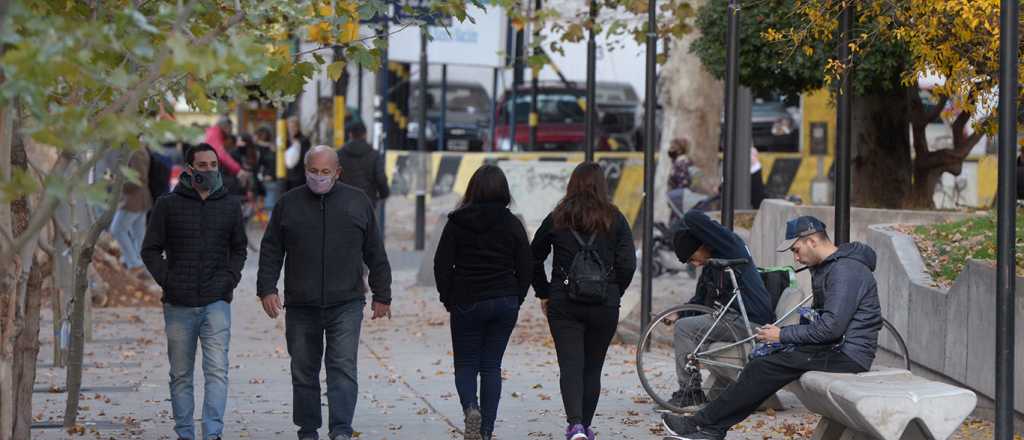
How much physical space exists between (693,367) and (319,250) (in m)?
2.42

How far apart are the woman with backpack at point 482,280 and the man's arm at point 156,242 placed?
1.38m

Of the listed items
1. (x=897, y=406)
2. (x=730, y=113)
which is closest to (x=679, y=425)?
(x=897, y=406)

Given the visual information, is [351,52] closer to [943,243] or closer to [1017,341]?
[1017,341]

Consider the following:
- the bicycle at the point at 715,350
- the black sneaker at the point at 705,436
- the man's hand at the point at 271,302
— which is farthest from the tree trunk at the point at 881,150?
Answer: the man's hand at the point at 271,302

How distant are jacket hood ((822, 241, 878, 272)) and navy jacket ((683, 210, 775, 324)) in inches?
75.0

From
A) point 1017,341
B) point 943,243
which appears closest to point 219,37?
point 1017,341

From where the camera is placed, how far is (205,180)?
833 cm

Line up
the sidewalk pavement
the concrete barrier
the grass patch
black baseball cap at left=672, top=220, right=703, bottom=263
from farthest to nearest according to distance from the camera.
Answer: the grass patch → black baseball cap at left=672, top=220, right=703, bottom=263 → the sidewalk pavement → the concrete barrier

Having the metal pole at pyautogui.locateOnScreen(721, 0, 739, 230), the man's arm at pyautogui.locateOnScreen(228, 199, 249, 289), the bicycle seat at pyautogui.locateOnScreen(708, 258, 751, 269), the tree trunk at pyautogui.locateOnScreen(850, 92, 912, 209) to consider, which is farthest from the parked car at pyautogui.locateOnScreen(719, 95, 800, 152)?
the man's arm at pyautogui.locateOnScreen(228, 199, 249, 289)

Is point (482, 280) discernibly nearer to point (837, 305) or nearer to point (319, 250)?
point (319, 250)

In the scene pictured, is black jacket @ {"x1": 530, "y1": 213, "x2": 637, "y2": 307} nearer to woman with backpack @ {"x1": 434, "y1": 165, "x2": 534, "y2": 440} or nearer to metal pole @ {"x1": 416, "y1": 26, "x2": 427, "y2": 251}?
woman with backpack @ {"x1": 434, "y1": 165, "x2": 534, "y2": 440}

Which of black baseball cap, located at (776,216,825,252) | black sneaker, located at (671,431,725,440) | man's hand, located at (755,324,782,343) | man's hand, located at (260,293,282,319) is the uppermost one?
black baseball cap, located at (776,216,825,252)

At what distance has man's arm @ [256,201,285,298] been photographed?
8344 mm

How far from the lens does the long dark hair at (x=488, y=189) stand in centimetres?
833
